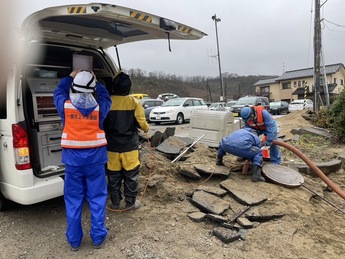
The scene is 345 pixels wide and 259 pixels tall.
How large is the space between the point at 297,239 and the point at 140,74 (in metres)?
61.5

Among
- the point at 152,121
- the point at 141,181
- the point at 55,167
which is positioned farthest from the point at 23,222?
the point at 152,121

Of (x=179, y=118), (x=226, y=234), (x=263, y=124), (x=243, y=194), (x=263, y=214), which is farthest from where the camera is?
(x=179, y=118)

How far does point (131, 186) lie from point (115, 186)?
20cm

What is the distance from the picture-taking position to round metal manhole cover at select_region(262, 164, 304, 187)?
5126 millimetres

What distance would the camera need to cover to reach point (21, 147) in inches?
127

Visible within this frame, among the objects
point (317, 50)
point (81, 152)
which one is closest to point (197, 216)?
point (81, 152)

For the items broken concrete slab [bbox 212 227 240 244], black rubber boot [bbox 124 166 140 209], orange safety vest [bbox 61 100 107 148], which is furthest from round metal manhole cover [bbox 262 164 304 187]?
orange safety vest [bbox 61 100 107 148]

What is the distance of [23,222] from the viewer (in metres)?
3.69

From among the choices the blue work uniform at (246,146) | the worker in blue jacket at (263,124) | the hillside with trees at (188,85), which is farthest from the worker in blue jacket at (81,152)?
the hillside with trees at (188,85)

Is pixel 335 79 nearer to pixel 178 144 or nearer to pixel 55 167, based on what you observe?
pixel 178 144

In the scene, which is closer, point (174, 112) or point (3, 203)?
point (3, 203)

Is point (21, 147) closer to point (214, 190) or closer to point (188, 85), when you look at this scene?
point (214, 190)

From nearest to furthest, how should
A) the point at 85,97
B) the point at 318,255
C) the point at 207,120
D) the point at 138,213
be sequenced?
the point at 85,97 → the point at 318,255 → the point at 138,213 → the point at 207,120

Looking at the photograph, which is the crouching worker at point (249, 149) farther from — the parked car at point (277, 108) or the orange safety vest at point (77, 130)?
the parked car at point (277, 108)
